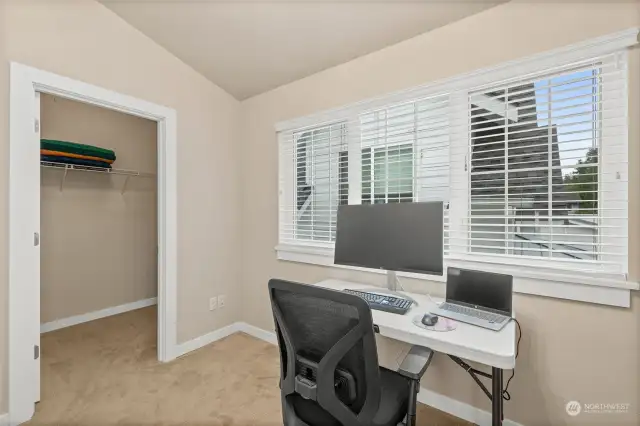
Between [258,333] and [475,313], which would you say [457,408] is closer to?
[475,313]

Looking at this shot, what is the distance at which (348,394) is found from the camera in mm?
1203

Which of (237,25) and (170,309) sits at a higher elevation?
(237,25)

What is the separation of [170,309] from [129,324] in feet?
3.85

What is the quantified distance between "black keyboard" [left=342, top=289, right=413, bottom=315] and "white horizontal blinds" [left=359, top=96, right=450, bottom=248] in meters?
0.71

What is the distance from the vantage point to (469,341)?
1.33 metres

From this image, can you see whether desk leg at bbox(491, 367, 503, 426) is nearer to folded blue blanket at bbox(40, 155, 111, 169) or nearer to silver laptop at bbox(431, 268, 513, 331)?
silver laptop at bbox(431, 268, 513, 331)

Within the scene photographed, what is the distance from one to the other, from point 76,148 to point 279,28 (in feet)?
7.82

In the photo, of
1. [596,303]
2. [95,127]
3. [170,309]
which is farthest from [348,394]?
[95,127]

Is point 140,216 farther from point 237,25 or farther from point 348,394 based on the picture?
point 348,394

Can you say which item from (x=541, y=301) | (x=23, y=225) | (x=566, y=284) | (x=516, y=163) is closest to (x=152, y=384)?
(x=23, y=225)

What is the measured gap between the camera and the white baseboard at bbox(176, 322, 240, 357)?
274 cm

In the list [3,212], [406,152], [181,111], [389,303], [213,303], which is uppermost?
[181,111]

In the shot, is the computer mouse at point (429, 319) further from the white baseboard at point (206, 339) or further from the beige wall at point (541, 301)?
the white baseboard at point (206, 339)

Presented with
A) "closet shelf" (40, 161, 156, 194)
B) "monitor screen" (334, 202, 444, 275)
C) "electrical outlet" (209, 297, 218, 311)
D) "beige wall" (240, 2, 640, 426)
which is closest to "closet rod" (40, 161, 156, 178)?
"closet shelf" (40, 161, 156, 194)
